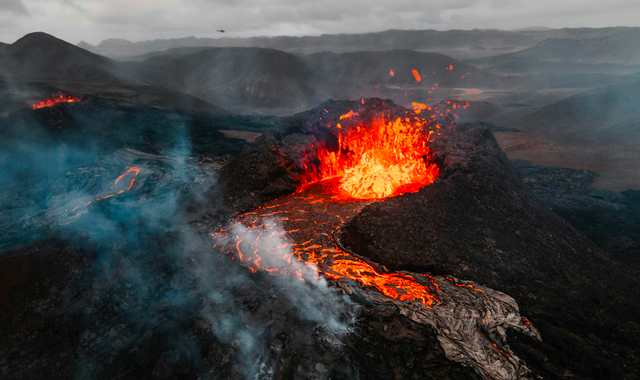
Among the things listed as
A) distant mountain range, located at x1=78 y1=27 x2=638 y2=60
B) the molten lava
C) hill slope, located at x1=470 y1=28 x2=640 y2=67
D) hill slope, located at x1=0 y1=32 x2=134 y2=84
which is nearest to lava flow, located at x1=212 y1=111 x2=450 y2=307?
the molten lava

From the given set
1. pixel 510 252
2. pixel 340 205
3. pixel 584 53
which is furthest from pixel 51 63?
pixel 584 53

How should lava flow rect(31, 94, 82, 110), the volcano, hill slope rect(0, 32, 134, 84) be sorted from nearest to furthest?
the volcano
lava flow rect(31, 94, 82, 110)
hill slope rect(0, 32, 134, 84)

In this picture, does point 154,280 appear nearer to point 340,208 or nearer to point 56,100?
point 340,208

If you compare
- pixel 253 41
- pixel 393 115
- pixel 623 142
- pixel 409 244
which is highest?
pixel 253 41

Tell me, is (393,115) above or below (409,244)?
above

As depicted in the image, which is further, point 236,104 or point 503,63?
point 503,63

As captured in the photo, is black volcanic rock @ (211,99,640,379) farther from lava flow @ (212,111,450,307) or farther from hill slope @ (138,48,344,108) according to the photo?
hill slope @ (138,48,344,108)

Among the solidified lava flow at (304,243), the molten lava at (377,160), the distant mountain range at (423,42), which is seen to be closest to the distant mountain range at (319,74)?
the distant mountain range at (423,42)

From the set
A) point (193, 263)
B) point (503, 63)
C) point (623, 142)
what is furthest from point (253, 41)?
point (193, 263)

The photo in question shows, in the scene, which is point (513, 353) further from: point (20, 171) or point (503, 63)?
point (503, 63)
